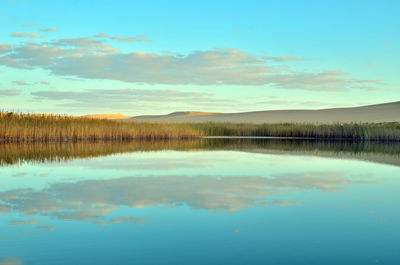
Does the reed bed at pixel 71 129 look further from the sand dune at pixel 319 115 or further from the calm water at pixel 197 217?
the sand dune at pixel 319 115

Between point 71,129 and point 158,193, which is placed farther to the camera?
point 71,129

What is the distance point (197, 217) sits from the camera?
16.6 feet


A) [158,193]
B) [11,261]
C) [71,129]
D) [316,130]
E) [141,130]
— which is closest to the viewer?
[11,261]

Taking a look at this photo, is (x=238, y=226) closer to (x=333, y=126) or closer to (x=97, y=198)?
(x=97, y=198)

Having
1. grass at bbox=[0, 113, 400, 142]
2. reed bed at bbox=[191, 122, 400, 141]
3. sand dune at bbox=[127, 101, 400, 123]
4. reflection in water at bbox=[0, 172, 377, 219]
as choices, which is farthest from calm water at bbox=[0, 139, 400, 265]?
sand dune at bbox=[127, 101, 400, 123]

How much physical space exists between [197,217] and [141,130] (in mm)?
19439

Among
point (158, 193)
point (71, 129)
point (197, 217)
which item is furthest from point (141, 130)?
point (197, 217)

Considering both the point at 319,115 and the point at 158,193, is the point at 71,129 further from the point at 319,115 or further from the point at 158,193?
the point at 319,115

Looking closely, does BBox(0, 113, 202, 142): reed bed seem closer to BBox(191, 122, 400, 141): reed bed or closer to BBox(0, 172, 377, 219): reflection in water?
BBox(191, 122, 400, 141): reed bed

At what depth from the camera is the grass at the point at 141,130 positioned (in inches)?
782

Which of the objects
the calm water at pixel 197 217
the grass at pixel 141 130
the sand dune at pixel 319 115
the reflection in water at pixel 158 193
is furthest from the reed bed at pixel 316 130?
the sand dune at pixel 319 115

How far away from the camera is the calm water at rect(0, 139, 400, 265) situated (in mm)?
3812

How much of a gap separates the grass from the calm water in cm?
1097

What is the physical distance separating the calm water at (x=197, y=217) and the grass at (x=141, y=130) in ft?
36.0
